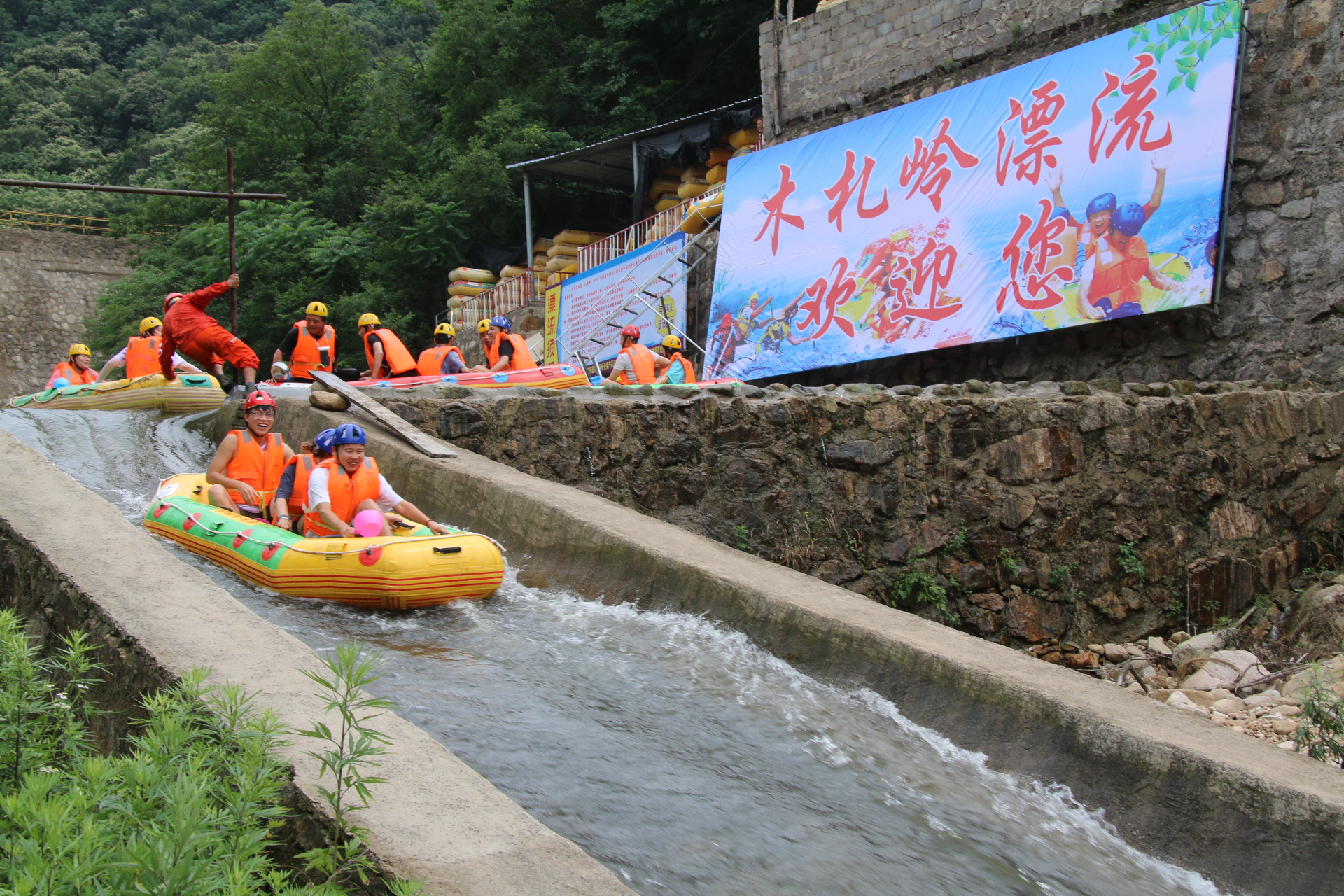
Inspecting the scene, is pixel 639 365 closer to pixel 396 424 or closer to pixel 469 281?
pixel 396 424

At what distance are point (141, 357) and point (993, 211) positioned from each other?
36.2 ft

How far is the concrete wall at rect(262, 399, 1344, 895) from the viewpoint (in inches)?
147

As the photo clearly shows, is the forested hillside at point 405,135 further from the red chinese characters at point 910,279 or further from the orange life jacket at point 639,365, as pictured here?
the orange life jacket at point 639,365

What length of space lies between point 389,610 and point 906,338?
8.30 meters

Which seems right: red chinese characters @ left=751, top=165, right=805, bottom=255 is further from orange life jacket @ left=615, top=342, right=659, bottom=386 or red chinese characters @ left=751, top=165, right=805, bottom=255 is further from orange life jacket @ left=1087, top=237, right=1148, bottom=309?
orange life jacket @ left=1087, top=237, right=1148, bottom=309

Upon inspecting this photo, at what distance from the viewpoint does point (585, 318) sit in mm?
17953

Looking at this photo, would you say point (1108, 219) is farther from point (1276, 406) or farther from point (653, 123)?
point (653, 123)

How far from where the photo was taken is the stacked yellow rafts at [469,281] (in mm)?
22516

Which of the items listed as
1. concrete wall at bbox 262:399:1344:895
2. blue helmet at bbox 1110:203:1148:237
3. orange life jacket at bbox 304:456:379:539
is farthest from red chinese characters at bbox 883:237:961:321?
orange life jacket at bbox 304:456:379:539

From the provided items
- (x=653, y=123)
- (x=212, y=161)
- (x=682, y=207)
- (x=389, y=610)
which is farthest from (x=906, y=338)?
(x=212, y=161)

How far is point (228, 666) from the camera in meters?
3.62

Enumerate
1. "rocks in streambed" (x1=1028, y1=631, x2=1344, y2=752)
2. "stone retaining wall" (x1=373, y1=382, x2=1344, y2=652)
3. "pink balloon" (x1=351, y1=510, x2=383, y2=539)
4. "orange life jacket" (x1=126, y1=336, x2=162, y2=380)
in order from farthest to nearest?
"orange life jacket" (x1=126, y1=336, x2=162, y2=380)
"stone retaining wall" (x1=373, y1=382, x2=1344, y2=652)
"pink balloon" (x1=351, y1=510, x2=383, y2=539)
"rocks in streambed" (x1=1028, y1=631, x2=1344, y2=752)

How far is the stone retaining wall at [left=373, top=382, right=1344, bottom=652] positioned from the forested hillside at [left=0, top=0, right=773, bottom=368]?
1622cm

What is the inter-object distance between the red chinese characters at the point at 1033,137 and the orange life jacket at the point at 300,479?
8648 mm
